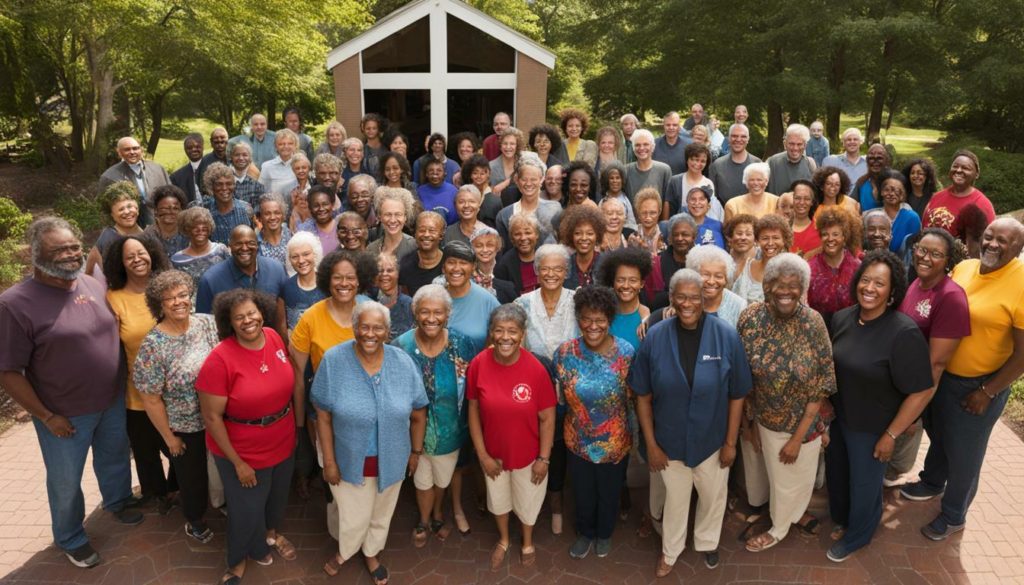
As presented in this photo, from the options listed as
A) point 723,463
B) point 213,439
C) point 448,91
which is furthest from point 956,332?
point 448,91

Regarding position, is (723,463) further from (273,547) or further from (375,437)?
(273,547)

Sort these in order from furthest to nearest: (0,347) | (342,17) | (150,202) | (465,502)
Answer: (342,17), (150,202), (465,502), (0,347)

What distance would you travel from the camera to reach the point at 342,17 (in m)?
18.3

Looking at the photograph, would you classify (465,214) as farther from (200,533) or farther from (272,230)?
(200,533)

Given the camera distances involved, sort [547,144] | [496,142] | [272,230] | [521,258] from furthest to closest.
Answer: [496,142], [547,144], [272,230], [521,258]

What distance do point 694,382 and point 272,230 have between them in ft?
12.1

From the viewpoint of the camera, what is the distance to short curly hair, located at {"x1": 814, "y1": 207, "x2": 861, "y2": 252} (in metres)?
4.91

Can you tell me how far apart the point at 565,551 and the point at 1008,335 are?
3193 millimetres

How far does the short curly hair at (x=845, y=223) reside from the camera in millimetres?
4914

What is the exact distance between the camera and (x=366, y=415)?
4.03 meters

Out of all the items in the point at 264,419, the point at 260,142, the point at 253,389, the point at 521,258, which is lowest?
the point at 264,419

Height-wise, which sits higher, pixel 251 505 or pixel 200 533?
pixel 251 505

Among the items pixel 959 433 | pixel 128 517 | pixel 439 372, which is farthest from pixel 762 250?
pixel 128 517

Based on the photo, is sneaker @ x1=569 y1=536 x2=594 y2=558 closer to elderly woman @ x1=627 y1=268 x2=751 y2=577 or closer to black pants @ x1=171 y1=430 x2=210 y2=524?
elderly woman @ x1=627 y1=268 x2=751 y2=577
